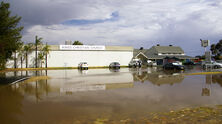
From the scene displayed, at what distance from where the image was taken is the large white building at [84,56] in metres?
41.7

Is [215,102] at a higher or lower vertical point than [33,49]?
lower

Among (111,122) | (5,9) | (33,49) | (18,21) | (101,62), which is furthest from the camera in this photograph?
(101,62)

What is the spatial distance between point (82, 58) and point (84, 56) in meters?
0.69

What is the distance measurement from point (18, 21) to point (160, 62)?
45.6 meters

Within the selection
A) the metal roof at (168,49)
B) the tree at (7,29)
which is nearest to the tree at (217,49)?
the metal roof at (168,49)

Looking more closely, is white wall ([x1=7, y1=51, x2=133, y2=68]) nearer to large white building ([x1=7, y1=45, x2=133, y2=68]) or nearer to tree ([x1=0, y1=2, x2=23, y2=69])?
large white building ([x1=7, y1=45, x2=133, y2=68])

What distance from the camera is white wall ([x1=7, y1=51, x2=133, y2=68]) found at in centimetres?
4169

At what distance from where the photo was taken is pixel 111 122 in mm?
6023

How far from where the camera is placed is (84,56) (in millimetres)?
43938

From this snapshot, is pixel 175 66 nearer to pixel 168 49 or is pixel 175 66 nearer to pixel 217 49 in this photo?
pixel 168 49

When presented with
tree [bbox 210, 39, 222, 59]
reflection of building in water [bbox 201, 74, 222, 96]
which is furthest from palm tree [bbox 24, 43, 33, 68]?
tree [bbox 210, 39, 222, 59]

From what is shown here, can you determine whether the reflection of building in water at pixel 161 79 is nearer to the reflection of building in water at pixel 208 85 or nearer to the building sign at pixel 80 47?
the reflection of building in water at pixel 208 85

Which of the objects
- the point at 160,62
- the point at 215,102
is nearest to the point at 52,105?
the point at 215,102

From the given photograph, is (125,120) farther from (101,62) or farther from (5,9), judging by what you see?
(101,62)
